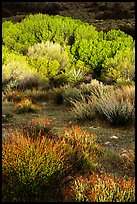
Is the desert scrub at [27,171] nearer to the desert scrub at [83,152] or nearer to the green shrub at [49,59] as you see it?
the desert scrub at [83,152]

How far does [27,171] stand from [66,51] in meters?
21.4

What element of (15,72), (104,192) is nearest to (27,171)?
(104,192)

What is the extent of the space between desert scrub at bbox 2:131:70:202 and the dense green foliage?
605 inches

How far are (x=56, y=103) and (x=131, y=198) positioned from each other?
973 cm

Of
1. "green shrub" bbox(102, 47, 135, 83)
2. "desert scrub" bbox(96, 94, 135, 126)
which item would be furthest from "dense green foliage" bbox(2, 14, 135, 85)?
"desert scrub" bbox(96, 94, 135, 126)

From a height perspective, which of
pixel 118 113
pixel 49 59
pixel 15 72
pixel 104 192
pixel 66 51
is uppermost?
pixel 66 51

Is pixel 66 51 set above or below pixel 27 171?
above

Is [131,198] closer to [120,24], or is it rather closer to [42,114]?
[42,114]

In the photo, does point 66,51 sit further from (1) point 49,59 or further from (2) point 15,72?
(2) point 15,72

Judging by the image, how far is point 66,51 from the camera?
80.9ft

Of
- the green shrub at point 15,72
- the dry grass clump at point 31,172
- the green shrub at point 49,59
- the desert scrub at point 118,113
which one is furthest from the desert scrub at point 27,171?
the green shrub at point 49,59

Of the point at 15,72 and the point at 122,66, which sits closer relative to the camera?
the point at 15,72

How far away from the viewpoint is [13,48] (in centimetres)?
2680

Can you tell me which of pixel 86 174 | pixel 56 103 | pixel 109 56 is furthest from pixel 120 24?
pixel 86 174
